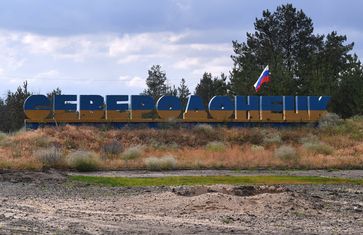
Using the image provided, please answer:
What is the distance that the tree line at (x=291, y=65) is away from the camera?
7094cm

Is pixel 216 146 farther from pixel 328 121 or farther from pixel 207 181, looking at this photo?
pixel 207 181

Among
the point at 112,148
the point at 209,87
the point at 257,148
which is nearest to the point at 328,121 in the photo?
the point at 257,148

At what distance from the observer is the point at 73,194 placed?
69.2ft

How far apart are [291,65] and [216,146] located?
35.4m

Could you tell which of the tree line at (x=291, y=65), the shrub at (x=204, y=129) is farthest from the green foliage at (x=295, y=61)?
the shrub at (x=204, y=129)

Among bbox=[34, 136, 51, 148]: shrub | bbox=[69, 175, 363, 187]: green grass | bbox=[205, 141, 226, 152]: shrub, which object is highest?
bbox=[34, 136, 51, 148]: shrub

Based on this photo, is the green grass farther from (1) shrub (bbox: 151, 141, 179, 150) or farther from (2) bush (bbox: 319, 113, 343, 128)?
(2) bush (bbox: 319, 113, 343, 128)

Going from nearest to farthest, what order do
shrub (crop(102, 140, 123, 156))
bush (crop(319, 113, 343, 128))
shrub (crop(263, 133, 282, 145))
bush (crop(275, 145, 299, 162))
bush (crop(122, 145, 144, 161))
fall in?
bush (crop(275, 145, 299, 162)) < bush (crop(122, 145, 144, 161)) < shrub (crop(102, 140, 123, 156)) < shrub (crop(263, 133, 282, 145)) < bush (crop(319, 113, 343, 128))

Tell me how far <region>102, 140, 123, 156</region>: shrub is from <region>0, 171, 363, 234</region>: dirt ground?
20466mm

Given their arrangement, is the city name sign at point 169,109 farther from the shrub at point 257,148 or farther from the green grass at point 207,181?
the green grass at point 207,181

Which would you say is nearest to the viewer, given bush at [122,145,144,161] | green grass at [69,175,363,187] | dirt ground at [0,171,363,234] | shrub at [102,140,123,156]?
dirt ground at [0,171,363,234]

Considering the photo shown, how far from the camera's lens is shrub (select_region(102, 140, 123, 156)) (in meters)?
42.6

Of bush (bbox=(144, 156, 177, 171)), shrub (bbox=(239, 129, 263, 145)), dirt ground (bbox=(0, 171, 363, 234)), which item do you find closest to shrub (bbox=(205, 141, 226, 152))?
shrub (bbox=(239, 129, 263, 145))

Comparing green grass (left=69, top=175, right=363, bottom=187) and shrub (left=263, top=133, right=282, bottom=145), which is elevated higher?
shrub (left=263, top=133, right=282, bottom=145)
